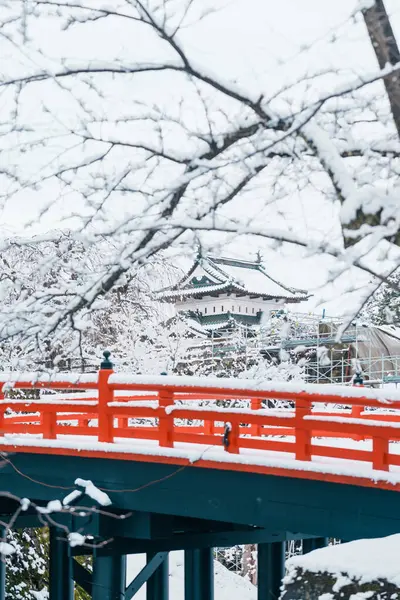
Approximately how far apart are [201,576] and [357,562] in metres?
A: 5.79

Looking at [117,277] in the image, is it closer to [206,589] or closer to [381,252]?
[381,252]

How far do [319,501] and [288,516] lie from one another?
0.34 meters

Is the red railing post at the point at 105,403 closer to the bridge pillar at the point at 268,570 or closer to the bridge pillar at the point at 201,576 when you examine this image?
the bridge pillar at the point at 201,576

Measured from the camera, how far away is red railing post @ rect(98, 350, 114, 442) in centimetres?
846

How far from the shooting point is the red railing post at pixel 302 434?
7.26 meters

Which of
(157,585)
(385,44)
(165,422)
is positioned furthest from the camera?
(157,585)

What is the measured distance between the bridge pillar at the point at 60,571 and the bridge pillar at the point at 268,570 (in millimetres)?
2340

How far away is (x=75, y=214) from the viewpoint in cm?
581

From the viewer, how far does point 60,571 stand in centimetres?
1101

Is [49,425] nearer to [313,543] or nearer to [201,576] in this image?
[201,576]

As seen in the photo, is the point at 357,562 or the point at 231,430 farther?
the point at 231,430

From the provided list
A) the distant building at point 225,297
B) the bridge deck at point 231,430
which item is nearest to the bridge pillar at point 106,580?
the bridge deck at point 231,430

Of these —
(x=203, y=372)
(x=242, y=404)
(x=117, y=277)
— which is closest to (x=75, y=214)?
(x=117, y=277)

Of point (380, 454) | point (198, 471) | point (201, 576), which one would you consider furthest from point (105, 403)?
point (201, 576)
